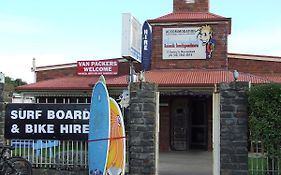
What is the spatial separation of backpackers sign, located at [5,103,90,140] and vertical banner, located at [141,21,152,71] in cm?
1034

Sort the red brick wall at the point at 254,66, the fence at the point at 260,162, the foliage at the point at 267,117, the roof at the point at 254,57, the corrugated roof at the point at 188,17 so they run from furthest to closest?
the red brick wall at the point at 254,66
the roof at the point at 254,57
the corrugated roof at the point at 188,17
the fence at the point at 260,162
the foliage at the point at 267,117

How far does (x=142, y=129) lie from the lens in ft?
31.6

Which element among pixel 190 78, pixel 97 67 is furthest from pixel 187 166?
pixel 97 67

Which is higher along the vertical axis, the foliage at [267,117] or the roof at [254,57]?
the roof at [254,57]

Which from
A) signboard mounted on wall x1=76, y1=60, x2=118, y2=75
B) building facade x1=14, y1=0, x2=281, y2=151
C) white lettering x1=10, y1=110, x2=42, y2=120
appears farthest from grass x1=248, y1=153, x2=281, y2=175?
signboard mounted on wall x1=76, y1=60, x2=118, y2=75

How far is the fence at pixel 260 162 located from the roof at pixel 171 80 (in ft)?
28.7

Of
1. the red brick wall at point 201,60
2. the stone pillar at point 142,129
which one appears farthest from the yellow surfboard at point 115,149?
the red brick wall at point 201,60

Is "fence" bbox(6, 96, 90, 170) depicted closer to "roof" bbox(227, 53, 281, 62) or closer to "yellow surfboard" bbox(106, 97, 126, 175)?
"yellow surfboard" bbox(106, 97, 126, 175)

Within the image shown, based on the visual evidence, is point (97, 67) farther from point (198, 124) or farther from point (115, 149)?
point (115, 149)

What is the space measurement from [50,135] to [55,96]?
1219cm

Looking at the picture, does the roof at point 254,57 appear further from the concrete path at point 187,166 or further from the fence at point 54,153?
the fence at point 54,153

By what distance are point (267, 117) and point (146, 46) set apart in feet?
41.0

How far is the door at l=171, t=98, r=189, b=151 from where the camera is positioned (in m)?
20.5

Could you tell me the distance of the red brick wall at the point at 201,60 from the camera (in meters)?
20.6
